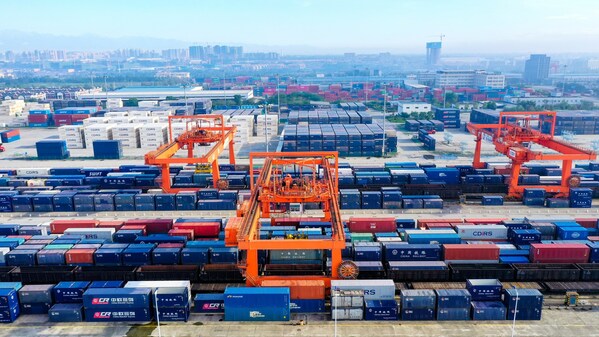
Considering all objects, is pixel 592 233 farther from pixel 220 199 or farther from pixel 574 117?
pixel 574 117

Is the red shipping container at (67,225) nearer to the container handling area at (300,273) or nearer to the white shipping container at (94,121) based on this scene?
the container handling area at (300,273)

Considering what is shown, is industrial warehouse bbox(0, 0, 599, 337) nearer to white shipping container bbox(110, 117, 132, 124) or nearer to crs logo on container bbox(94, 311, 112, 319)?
crs logo on container bbox(94, 311, 112, 319)

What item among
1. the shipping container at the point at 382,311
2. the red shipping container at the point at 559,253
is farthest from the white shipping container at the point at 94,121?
the red shipping container at the point at 559,253

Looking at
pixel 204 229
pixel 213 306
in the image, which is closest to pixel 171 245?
pixel 204 229

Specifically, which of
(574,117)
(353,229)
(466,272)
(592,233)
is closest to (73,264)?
(353,229)

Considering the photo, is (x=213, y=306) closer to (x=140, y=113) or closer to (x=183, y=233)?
(x=183, y=233)
